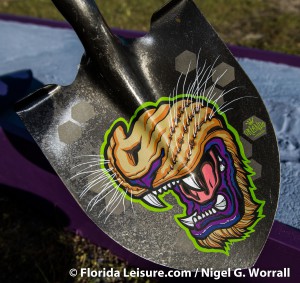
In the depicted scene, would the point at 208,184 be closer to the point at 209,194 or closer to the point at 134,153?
the point at 209,194

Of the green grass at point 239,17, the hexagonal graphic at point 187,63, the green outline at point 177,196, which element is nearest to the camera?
the green outline at point 177,196

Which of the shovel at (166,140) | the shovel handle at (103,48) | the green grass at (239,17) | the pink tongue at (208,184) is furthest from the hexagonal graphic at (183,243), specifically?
the green grass at (239,17)

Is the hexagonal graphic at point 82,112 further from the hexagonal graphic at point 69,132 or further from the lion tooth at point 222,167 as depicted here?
the lion tooth at point 222,167

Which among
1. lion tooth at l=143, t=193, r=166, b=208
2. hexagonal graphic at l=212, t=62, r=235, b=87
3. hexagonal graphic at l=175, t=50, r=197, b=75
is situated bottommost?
lion tooth at l=143, t=193, r=166, b=208

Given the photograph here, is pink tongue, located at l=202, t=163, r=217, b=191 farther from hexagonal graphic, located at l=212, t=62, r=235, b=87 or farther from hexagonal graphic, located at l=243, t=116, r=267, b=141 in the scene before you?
hexagonal graphic, located at l=212, t=62, r=235, b=87

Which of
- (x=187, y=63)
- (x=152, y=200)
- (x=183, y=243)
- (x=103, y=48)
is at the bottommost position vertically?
(x=183, y=243)

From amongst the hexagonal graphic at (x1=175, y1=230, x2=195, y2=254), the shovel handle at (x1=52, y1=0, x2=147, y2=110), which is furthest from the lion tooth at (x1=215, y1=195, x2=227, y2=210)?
the shovel handle at (x1=52, y1=0, x2=147, y2=110)

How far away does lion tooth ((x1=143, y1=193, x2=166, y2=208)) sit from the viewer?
1.04 metres

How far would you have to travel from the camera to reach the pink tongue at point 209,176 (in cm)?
105

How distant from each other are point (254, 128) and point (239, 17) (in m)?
2.08

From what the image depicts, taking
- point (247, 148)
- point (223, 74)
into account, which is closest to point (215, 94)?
point (223, 74)

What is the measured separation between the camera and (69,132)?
3.47 ft

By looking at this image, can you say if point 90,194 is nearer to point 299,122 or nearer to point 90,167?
point 90,167

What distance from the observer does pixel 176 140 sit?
1091mm
